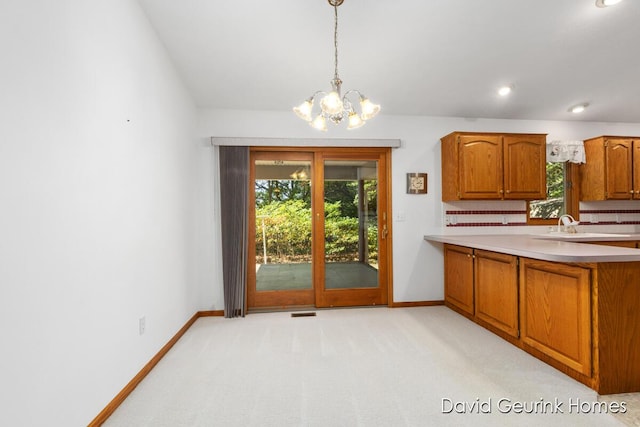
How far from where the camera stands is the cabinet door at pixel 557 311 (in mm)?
1952

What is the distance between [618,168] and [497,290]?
262 centimetres

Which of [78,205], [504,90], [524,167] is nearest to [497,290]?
[524,167]

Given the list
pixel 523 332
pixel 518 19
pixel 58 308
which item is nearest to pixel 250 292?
pixel 58 308

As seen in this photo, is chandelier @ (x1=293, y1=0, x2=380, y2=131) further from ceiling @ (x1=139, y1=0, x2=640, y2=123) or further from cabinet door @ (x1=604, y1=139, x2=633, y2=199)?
cabinet door @ (x1=604, y1=139, x2=633, y2=199)

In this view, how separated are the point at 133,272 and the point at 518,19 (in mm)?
3268

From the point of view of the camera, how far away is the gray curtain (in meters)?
3.48

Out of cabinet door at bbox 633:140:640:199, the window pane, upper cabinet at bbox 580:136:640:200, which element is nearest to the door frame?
the window pane

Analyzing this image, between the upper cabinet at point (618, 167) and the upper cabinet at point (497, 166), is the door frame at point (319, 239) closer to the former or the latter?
the upper cabinet at point (497, 166)

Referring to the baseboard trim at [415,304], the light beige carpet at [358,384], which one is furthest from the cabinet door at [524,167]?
the light beige carpet at [358,384]

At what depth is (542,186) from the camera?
3.55 m

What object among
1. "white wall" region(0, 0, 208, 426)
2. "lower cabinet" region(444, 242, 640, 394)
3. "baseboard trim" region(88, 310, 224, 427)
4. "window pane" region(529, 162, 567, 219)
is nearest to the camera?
"white wall" region(0, 0, 208, 426)

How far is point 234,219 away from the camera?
3498mm

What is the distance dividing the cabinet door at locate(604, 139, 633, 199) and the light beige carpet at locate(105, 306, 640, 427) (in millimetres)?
2620

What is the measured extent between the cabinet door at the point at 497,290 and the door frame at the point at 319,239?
103 centimetres
